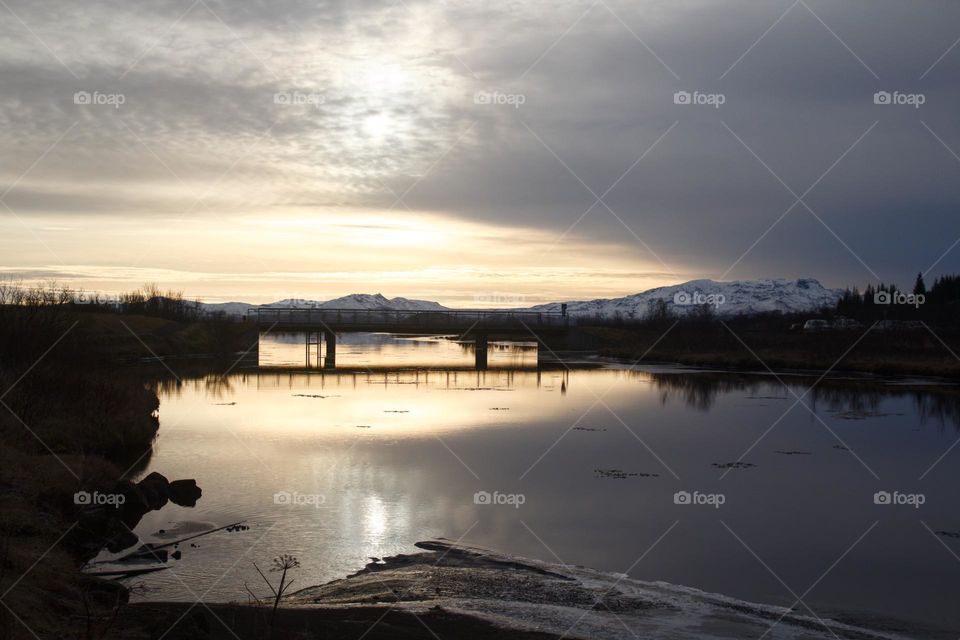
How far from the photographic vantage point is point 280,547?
15.9 m

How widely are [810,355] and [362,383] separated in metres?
41.0

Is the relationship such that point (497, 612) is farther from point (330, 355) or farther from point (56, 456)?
point (330, 355)

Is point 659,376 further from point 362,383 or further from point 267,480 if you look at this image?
point 267,480

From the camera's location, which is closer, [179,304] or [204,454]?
[204,454]

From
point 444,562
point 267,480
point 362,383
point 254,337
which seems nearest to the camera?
point 444,562

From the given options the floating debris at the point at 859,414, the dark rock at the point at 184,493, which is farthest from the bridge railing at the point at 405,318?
the dark rock at the point at 184,493

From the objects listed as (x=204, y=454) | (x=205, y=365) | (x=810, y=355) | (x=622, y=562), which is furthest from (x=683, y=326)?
(x=622, y=562)
